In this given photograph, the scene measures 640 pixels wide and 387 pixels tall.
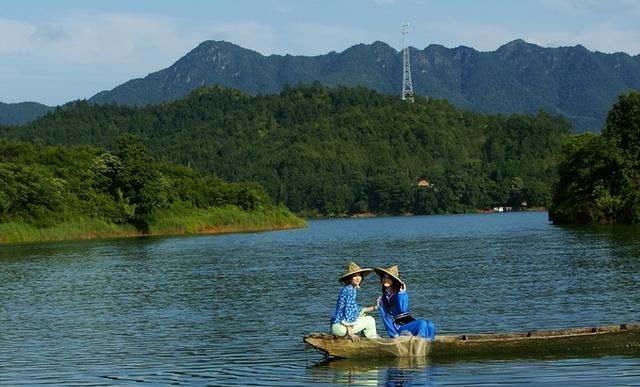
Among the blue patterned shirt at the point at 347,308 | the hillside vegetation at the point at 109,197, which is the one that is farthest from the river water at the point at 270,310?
the hillside vegetation at the point at 109,197

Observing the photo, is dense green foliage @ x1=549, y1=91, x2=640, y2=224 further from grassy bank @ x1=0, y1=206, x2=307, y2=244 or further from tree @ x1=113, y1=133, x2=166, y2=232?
tree @ x1=113, y1=133, x2=166, y2=232

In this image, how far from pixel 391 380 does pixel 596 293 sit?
52.6 ft

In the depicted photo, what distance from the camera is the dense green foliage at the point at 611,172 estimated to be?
3497 inches

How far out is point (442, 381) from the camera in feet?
63.6

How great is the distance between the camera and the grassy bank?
89312mm

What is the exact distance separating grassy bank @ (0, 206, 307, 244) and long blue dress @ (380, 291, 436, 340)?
7054 centimetres

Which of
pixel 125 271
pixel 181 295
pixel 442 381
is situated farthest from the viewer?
pixel 125 271

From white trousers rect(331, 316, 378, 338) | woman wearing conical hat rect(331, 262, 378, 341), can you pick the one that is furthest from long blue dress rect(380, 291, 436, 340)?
woman wearing conical hat rect(331, 262, 378, 341)

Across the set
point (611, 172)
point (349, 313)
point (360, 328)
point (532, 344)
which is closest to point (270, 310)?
point (360, 328)

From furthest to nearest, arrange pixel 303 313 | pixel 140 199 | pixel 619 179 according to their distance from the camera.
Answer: pixel 140 199 → pixel 619 179 → pixel 303 313

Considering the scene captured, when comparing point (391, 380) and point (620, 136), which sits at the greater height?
point (620, 136)

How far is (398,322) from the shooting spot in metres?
22.1

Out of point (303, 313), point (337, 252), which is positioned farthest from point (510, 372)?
point (337, 252)

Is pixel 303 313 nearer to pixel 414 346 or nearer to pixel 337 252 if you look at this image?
pixel 414 346
